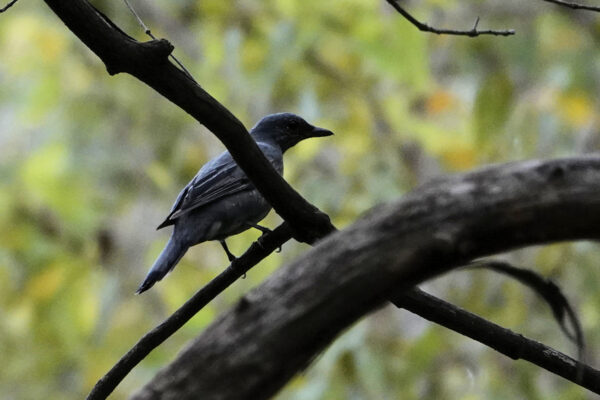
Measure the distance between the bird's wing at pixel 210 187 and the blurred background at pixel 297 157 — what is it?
29.9 inches

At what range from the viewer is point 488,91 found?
614 cm

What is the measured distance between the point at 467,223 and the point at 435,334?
11.8 ft

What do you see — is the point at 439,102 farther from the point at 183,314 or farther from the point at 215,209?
the point at 183,314

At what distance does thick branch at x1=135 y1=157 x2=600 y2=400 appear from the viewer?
171 cm

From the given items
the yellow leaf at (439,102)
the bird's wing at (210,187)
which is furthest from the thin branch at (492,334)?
the yellow leaf at (439,102)

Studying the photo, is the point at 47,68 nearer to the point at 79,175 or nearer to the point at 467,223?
the point at 79,175

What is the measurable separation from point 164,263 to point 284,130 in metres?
1.78

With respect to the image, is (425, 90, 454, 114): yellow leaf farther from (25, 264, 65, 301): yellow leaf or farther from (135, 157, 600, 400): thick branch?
(135, 157, 600, 400): thick branch

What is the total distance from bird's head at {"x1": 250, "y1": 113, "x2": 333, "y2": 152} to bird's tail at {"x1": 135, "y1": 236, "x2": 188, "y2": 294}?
4.77 ft

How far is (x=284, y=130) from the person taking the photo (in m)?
5.46

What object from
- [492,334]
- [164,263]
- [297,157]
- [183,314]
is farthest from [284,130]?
[492,334]

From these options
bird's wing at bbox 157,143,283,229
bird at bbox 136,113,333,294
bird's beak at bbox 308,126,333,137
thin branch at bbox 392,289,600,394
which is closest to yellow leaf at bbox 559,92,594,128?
bird's beak at bbox 308,126,333,137

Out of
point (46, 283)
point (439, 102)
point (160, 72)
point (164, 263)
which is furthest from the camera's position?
point (439, 102)

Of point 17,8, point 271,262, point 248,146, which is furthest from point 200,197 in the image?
point 17,8
